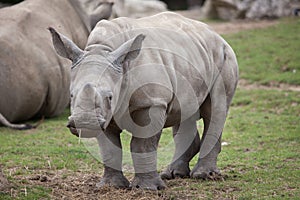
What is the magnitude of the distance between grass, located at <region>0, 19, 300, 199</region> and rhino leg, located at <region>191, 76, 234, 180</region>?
155mm

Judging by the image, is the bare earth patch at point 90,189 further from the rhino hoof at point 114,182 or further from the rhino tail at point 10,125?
the rhino tail at point 10,125

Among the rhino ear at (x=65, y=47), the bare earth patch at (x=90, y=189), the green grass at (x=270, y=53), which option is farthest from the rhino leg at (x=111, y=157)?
the green grass at (x=270, y=53)

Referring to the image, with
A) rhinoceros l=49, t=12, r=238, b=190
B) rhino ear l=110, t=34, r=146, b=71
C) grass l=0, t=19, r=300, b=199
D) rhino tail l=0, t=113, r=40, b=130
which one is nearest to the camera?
rhinoceros l=49, t=12, r=238, b=190

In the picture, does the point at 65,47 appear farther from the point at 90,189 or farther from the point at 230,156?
the point at 230,156

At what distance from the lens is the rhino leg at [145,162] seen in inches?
239

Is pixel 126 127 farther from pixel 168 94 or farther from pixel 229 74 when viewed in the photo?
pixel 229 74

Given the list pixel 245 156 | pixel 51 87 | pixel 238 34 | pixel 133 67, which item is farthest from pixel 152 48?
pixel 238 34

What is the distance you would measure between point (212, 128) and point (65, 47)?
178 centimetres

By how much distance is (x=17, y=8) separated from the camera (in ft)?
35.4

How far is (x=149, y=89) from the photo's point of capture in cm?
588

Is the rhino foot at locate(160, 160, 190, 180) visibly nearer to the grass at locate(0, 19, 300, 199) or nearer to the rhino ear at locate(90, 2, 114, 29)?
the grass at locate(0, 19, 300, 199)

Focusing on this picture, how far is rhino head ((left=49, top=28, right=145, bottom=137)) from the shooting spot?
5.25 metres

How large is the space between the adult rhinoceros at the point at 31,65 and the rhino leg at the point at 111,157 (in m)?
3.65

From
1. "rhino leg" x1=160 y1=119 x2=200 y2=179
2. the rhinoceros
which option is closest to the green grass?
"rhino leg" x1=160 y1=119 x2=200 y2=179
